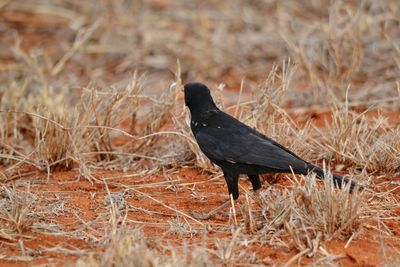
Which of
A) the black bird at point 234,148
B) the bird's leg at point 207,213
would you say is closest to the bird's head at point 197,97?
the black bird at point 234,148

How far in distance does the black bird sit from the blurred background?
9.23 ft

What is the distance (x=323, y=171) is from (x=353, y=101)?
3538mm

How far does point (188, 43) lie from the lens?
37.1 ft

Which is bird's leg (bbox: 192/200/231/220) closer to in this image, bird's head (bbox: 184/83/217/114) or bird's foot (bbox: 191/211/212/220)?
bird's foot (bbox: 191/211/212/220)

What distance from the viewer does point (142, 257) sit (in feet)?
12.9

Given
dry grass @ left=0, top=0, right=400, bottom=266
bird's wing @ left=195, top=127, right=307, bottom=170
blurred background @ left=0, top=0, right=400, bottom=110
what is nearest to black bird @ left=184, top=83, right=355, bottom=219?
bird's wing @ left=195, top=127, right=307, bottom=170

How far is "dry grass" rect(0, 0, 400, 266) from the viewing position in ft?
15.1

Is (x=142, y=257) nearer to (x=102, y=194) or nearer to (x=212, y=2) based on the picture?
(x=102, y=194)

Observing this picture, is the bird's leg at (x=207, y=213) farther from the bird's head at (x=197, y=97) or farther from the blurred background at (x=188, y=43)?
the blurred background at (x=188, y=43)

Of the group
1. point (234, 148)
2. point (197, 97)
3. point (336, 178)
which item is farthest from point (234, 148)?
point (336, 178)

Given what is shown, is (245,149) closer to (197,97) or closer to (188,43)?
(197,97)

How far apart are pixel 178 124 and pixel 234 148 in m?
1.19

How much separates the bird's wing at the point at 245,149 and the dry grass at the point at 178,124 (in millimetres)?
214

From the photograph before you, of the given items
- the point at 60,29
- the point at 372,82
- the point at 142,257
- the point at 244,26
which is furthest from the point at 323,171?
the point at 60,29
